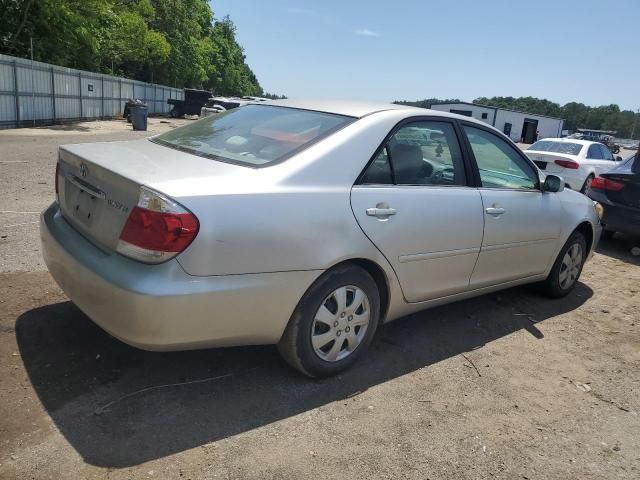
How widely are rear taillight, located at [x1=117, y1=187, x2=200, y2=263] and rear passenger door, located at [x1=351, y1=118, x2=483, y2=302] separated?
1028 mm

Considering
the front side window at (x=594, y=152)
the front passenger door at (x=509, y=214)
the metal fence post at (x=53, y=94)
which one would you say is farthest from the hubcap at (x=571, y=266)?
the metal fence post at (x=53, y=94)

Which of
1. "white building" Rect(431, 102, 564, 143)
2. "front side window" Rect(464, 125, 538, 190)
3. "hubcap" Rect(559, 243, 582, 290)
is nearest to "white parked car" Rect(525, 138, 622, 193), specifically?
"hubcap" Rect(559, 243, 582, 290)

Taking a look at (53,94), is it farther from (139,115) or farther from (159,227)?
(159,227)

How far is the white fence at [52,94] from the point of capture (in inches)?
750

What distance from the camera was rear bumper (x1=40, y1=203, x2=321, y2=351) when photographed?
258 centimetres

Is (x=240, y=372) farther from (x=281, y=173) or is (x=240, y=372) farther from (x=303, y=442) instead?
(x=281, y=173)

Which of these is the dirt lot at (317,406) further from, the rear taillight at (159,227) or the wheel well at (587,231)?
the wheel well at (587,231)

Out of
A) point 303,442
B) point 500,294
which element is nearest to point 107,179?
point 303,442

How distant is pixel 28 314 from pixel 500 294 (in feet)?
13.4

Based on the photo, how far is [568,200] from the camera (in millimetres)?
4977

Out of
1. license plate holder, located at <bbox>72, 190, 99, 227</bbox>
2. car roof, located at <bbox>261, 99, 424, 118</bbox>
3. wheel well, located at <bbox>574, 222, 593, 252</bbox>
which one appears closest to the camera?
license plate holder, located at <bbox>72, 190, 99, 227</bbox>

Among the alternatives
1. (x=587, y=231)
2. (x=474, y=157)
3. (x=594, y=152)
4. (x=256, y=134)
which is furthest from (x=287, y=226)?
(x=594, y=152)

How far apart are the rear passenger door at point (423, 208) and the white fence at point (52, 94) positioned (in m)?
19.1

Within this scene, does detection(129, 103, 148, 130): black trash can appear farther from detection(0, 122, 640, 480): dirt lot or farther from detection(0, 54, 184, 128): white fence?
detection(0, 122, 640, 480): dirt lot
